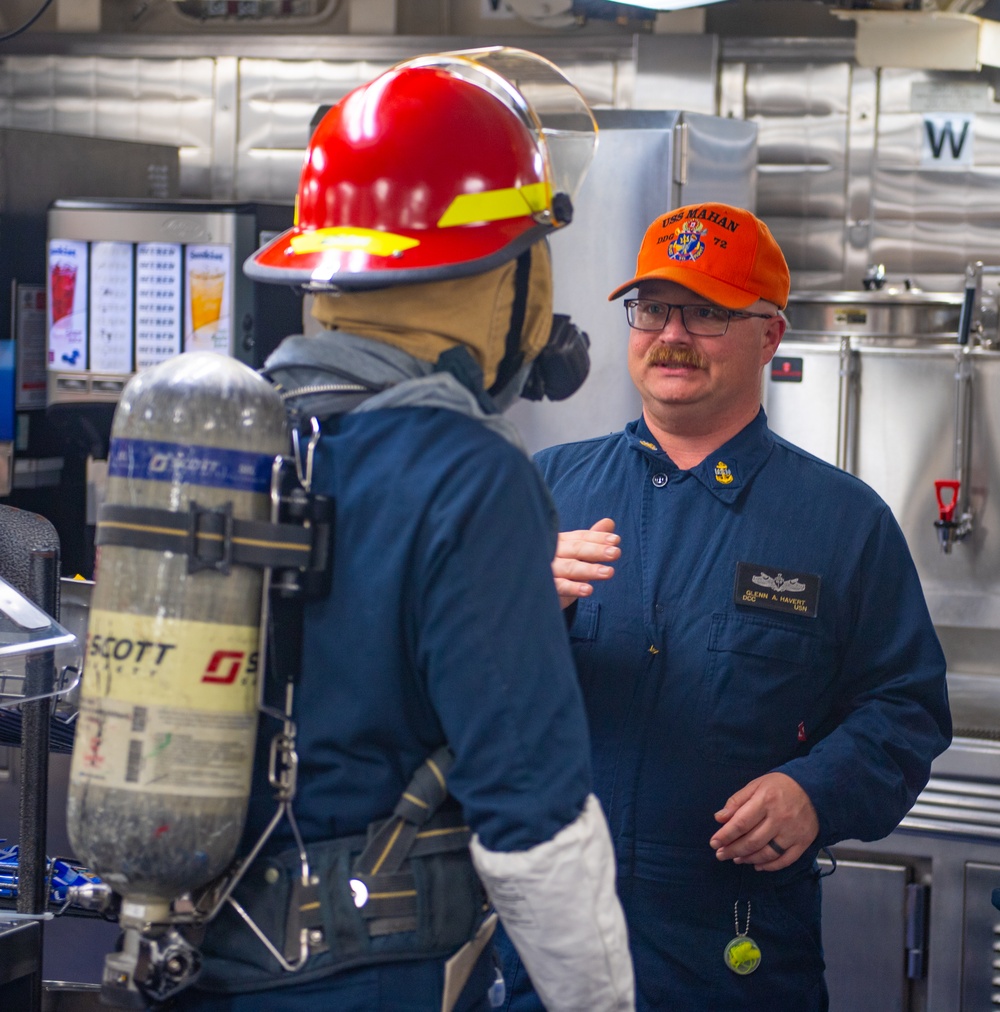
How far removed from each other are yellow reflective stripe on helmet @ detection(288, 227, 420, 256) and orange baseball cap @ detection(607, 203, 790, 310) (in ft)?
2.64

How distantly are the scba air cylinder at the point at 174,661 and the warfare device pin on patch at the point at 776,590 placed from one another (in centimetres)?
90

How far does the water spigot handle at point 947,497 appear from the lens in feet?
11.5

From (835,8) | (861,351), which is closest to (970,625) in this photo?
(861,351)

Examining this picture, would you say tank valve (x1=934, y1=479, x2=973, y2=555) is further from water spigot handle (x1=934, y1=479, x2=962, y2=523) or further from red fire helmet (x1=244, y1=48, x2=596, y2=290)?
red fire helmet (x1=244, y1=48, x2=596, y2=290)

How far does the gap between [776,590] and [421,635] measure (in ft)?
2.74

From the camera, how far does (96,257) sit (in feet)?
11.7

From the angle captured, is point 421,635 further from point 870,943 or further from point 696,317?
point 870,943

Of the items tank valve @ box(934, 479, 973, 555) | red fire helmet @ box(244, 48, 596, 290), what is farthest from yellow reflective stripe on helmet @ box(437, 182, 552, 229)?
tank valve @ box(934, 479, 973, 555)

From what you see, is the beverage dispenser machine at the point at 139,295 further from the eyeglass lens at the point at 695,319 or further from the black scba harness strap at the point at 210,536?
the black scba harness strap at the point at 210,536

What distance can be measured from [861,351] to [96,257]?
2.20 metres

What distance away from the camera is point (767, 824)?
159 centimetres

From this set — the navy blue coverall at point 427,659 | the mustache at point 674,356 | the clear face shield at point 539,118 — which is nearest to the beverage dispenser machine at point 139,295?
the clear face shield at point 539,118

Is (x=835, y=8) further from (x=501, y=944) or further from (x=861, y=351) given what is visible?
(x=501, y=944)

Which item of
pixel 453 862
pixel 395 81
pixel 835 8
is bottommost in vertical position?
pixel 453 862
